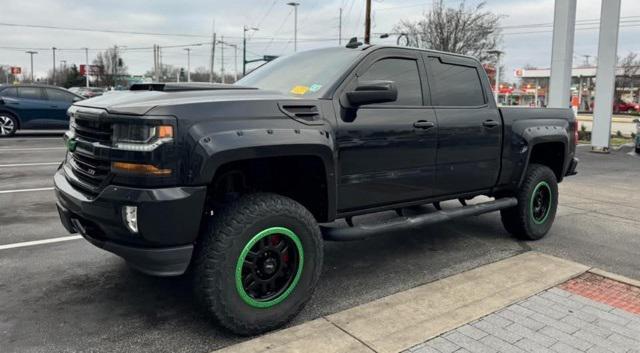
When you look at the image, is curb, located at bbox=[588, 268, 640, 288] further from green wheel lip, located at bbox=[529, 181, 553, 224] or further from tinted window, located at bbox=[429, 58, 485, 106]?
tinted window, located at bbox=[429, 58, 485, 106]

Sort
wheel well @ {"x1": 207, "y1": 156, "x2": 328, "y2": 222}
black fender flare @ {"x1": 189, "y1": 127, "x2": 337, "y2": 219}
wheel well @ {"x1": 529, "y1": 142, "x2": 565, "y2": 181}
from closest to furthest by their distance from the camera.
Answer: black fender flare @ {"x1": 189, "y1": 127, "x2": 337, "y2": 219} < wheel well @ {"x1": 207, "y1": 156, "x2": 328, "y2": 222} < wheel well @ {"x1": 529, "y1": 142, "x2": 565, "y2": 181}

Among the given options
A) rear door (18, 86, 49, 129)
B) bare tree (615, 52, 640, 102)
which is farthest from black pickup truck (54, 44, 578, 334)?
bare tree (615, 52, 640, 102)

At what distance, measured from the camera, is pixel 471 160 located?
4914mm

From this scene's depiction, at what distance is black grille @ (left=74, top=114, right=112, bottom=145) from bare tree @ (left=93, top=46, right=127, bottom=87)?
68.5 meters

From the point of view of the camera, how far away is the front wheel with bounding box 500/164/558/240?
5.58 m

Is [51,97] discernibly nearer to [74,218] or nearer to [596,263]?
[74,218]

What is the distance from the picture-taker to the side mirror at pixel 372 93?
3709 millimetres

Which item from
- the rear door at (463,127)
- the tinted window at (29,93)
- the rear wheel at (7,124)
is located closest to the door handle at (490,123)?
the rear door at (463,127)

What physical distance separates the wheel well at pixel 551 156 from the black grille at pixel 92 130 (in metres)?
4.56

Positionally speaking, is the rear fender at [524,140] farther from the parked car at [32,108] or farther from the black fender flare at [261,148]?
the parked car at [32,108]

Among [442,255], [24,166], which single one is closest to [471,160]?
[442,255]

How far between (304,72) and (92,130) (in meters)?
1.74

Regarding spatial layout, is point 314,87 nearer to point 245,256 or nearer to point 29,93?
point 245,256

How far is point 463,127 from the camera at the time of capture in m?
4.79
